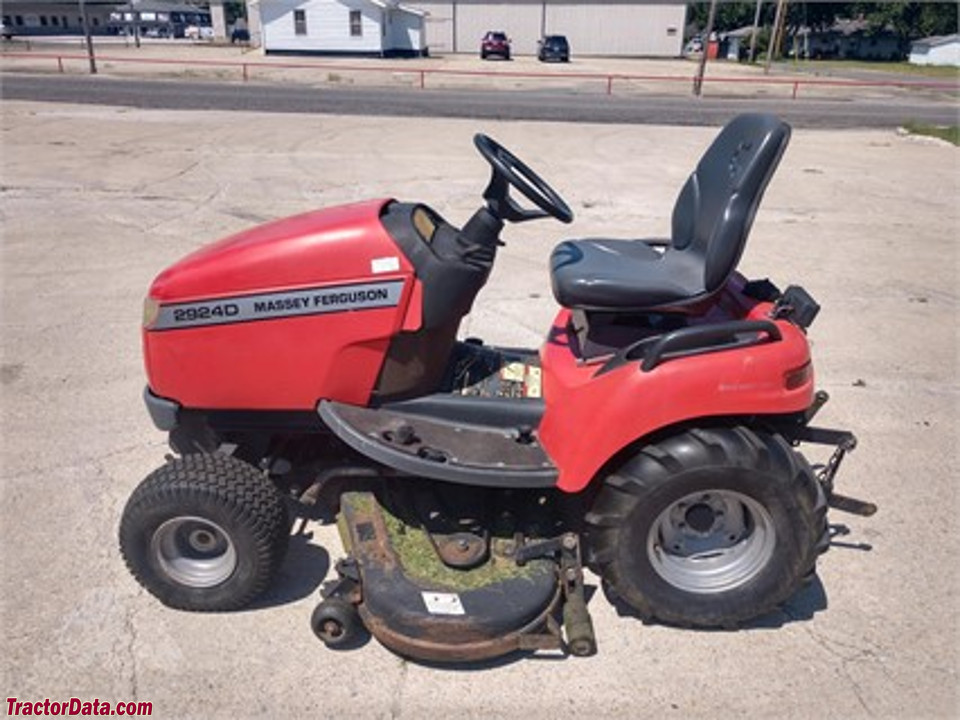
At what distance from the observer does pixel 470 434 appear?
2492 mm

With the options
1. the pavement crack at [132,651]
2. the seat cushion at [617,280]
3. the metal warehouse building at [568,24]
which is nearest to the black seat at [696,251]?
the seat cushion at [617,280]

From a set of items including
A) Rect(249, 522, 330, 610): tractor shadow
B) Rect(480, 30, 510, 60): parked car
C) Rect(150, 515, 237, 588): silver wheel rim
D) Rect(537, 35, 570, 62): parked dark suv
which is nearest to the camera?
Rect(150, 515, 237, 588): silver wheel rim

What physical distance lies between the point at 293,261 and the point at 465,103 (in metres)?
17.0

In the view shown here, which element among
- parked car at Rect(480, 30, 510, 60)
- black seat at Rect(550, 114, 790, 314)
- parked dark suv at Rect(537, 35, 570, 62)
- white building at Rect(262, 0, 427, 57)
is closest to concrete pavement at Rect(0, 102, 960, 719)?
black seat at Rect(550, 114, 790, 314)

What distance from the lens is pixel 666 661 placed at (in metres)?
2.32

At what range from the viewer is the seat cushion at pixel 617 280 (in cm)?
245

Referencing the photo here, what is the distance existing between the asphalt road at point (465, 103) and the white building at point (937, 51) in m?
35.8

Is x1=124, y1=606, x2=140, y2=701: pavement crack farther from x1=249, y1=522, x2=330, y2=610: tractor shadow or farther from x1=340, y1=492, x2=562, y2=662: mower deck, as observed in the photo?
x1=340, y1=492, x2=562, y2=662: mower deck

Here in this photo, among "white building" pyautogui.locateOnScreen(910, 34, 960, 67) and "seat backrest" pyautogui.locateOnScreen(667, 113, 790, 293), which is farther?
"white building" pyautogui.locateOnScreen(910, 34, 960, 67)

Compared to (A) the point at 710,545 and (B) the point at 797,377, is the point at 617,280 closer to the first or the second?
(B) the point at 797,377

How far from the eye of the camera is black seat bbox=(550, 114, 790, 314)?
92.5 inches

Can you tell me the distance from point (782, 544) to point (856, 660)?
1.52ft

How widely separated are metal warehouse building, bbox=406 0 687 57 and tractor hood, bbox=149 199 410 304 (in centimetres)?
4961

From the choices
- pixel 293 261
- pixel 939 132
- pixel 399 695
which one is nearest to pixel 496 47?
pixel 939 132
